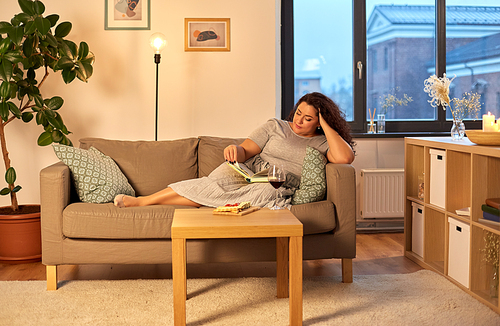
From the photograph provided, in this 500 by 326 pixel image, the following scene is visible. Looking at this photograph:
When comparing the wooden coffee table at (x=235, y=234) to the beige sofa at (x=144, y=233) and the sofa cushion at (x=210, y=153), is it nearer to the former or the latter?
the beige sofa at (x=144, y=233)

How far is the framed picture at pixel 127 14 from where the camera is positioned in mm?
3582

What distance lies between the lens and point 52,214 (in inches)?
96.6

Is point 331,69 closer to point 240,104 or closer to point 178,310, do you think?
point 240,104

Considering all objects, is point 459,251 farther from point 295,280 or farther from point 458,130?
point 295,280

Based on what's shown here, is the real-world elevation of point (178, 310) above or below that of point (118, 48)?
below

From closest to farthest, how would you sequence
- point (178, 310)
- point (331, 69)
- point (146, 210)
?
1. point (178, 310)
2. point (146, 210)
3. point (331, 69)

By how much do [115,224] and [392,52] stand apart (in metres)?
2.81

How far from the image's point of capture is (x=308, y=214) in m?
2.46

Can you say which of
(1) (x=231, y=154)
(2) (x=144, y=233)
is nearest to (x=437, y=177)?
(1) (x=231, y=154)

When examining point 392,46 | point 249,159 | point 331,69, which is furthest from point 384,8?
point 249,159

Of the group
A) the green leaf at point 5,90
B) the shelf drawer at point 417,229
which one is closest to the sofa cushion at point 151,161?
the green leaf at point 5,90

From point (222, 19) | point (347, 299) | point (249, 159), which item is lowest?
Result: point (347, 299)

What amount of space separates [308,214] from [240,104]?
4.97 ft

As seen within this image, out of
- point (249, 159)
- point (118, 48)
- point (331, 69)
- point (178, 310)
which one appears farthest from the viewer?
point (331, 69)
